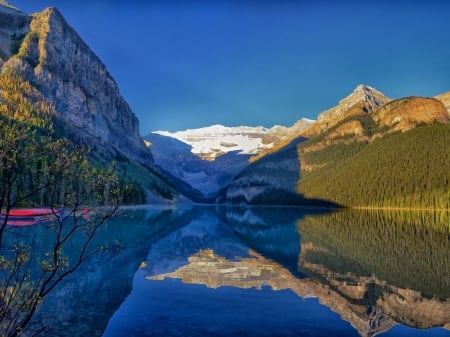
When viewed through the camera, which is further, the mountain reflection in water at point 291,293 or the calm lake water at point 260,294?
the mountain reflection in water at point 291,293

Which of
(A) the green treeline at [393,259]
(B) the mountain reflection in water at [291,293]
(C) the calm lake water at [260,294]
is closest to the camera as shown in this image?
(C) the calm lake water at [260,294]

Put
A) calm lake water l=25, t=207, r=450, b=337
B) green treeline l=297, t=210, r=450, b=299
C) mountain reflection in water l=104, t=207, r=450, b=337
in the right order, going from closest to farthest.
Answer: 1. calm lake water l=25, t=207, r=450, b=337
2. mountain reflection in water l=104, t=207, r=450, b=337
3. green treeline l=297, t=210, r=450, b=299

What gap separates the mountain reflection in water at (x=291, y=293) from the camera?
21344 mm

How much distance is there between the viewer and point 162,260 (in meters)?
44.1

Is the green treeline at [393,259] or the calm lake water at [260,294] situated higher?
the green treeline at [393,259]

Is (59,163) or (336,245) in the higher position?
(59,163)

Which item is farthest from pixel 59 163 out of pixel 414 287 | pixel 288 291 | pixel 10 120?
pixel 414 287

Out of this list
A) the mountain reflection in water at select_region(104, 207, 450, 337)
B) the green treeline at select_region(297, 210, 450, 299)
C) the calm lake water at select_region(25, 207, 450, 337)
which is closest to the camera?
the calm lake water at select_region(25, 207, 450, 337)

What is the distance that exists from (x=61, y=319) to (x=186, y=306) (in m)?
7.06

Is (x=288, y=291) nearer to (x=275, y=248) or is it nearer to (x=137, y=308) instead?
(x=137, y=308)

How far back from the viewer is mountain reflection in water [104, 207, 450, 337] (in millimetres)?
21344

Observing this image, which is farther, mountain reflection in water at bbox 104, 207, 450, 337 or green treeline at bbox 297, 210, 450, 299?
green treeline at bbox 297, 210, 450, 299

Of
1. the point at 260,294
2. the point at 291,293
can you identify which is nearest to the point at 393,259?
the point at 291,293

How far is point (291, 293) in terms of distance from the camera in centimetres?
2897
